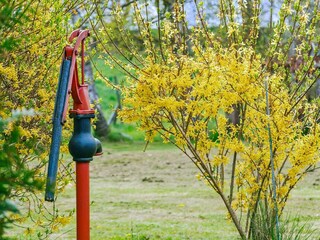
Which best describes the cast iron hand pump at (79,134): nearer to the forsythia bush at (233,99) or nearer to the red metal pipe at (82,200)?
the red metal pipe at (82,200)

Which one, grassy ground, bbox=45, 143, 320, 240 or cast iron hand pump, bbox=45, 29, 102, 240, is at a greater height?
cast iron hand pump, bbox=45, 29, 102, 240

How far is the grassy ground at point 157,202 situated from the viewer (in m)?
7.89

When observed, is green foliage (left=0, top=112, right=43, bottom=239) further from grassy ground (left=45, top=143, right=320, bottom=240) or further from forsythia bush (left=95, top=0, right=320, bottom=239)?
grassy ground (left=45, top=143, right=320, bottom=240)

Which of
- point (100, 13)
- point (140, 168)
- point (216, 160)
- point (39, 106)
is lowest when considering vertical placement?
point (140, 168)

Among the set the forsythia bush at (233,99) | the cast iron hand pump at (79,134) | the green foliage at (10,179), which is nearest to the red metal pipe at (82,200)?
the cast iron hand pump at (79,134)

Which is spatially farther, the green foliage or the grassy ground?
the grassy ground

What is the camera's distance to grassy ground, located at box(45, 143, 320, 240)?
311 inches

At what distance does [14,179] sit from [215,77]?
3.82 metres

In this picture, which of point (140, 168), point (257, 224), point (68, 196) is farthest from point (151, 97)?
point (140, 168)

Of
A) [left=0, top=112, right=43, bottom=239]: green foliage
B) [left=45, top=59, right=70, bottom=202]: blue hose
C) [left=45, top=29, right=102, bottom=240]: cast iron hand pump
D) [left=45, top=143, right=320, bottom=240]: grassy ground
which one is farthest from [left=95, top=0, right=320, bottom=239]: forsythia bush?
[left=0, top=112, right=43, bottom=239]: green foliage

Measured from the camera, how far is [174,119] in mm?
5711

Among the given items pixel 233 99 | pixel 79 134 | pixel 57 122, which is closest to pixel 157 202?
pixel 233 99

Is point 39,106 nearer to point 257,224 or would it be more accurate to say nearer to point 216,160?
point 216,160

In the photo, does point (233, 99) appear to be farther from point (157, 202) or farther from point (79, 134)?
point (157, 202)
